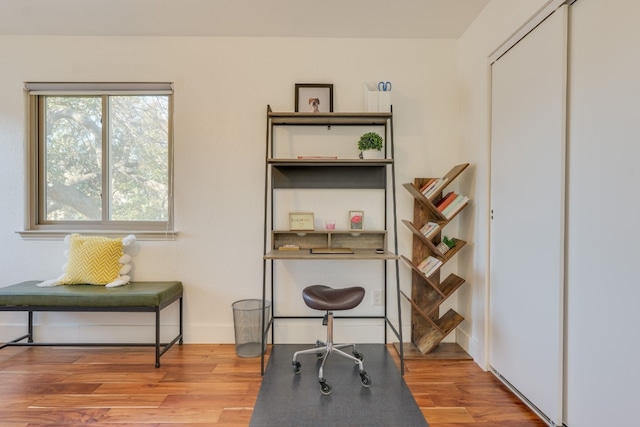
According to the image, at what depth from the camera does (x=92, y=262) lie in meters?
2.45

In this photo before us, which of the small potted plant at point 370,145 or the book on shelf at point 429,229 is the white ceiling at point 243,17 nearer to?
the small potted plant at point 370,145

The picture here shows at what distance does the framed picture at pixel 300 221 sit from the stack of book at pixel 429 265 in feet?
3.06

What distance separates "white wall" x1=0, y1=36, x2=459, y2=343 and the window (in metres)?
Result: 0.15

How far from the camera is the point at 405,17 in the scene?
2.33m

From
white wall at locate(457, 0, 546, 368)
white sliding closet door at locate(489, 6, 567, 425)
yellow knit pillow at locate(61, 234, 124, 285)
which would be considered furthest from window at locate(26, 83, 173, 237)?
white sliding closet door at locate(489, 6, 567, 425)

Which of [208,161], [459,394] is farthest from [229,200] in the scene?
[459,394]

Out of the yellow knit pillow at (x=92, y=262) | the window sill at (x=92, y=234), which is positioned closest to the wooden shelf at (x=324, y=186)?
the window sill at (x=92, y=234)

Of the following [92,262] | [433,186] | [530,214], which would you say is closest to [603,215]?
[530,214]

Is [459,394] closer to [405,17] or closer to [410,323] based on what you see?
[410,323]

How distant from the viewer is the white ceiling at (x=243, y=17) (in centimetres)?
218

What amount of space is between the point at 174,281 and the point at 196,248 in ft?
1.07

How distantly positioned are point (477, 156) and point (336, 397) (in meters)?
1.89

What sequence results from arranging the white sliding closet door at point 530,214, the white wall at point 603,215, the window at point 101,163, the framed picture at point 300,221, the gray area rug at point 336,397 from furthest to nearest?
the window at point 101,163
the framed picture at point 300,221
the gray area rug at point 336,397
the white sliding closet door at point 530,214
the white wall at point 603,215

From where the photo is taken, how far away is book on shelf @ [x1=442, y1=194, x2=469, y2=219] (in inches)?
91.4
